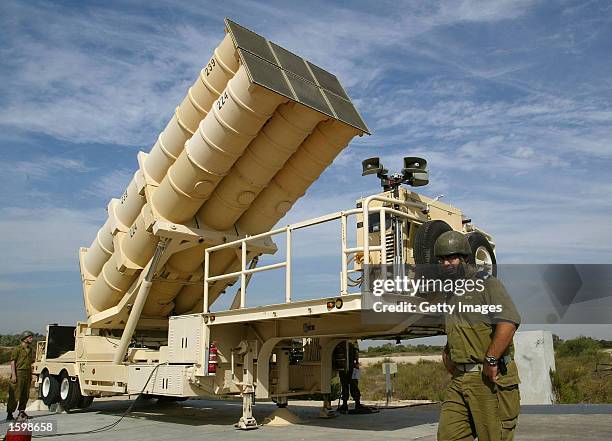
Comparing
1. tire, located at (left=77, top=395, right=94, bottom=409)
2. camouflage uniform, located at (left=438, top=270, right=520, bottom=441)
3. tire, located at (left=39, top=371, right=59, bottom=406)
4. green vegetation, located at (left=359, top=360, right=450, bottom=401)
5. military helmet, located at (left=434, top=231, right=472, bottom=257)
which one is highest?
military helmet, located at (left=434, top=231, right=472, bottom=257)

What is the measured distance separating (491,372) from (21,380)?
10.1m

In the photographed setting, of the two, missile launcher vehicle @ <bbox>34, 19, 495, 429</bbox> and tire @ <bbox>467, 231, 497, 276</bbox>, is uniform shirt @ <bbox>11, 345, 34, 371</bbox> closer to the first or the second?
missile launcher vehicle @ <bbox>34, 19, 495, 429</bbox>

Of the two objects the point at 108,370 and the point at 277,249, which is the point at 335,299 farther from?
the point at 108,370

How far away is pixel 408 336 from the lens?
10484mm

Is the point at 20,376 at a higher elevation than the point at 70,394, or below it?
higher

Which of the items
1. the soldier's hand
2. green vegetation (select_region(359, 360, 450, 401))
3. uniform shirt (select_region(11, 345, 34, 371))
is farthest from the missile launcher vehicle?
green vegetation (select_region(359, 360, 450, 401))

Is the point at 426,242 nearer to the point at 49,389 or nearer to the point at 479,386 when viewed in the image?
the point at 479,386

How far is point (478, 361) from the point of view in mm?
4504

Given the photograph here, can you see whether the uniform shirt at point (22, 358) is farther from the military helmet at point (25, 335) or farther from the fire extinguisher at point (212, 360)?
the fire extinguisher at point (212, 360)

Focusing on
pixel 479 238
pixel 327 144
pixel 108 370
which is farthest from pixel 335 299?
pixel 108 370

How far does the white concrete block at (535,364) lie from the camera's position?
46.4ft

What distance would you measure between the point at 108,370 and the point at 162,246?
278 cm

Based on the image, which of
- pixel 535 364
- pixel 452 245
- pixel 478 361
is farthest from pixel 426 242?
pixel 535 364

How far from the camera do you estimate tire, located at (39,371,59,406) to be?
1325 centimetres
